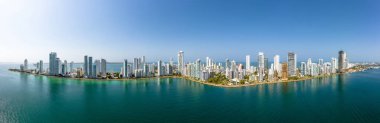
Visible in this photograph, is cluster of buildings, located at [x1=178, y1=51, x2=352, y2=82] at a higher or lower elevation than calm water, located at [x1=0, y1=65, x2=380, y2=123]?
higher

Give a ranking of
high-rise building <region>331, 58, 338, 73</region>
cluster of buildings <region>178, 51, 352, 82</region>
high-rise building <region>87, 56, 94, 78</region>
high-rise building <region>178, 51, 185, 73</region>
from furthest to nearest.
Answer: high-rise building <region>331, 58, 338, 73</region> → high-rise building <region>178, 51, 185, 73</region> → high-rise building <region>87, 56, 94, 78</region> → cluster of buildings <region>178, 51, 352, 82</region>

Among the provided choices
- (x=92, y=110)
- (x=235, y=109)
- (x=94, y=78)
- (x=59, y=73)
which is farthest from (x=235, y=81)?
(x=59, y=73)

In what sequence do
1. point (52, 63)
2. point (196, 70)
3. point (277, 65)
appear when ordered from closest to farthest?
point (196, 70) → point (277, 65) → point (52, 63)

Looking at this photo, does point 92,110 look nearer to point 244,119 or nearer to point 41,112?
point 41,112

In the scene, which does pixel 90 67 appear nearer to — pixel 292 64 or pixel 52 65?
pixel 52 65

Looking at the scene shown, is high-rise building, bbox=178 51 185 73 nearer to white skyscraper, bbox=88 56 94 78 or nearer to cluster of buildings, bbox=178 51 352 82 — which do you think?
cluster of buildings, bbox=178 51 352 82

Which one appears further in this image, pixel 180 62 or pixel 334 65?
pixel 334 65

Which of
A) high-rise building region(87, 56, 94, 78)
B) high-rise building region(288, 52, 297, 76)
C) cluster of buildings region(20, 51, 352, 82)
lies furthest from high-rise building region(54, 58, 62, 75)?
high-rise building region(288, 52, 297, 76)

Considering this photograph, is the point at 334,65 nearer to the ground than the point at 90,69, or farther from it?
farther from it

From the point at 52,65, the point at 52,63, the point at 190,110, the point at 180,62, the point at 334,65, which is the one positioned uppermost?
the point at 180,62

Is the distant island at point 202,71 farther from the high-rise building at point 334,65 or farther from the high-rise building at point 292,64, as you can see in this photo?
the high-rise building at point 334,65

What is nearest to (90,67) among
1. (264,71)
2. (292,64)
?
(264,71)
